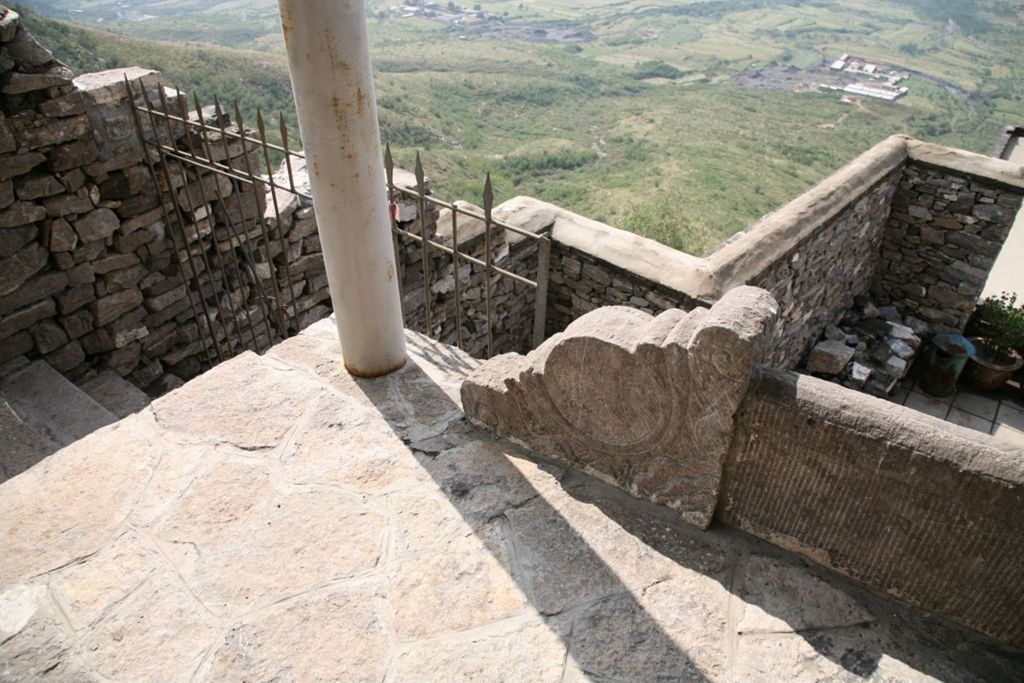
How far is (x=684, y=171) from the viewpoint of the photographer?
29344 mm

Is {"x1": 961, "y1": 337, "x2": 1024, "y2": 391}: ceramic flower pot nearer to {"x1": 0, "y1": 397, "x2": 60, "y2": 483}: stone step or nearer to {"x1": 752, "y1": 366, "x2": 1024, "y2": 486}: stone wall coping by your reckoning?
{"x1": 752, "y1": 366, "x2": 1024, "y2": 486}: stone wall coping

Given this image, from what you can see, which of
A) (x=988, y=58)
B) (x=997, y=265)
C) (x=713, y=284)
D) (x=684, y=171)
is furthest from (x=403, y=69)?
(x=988, y=58)

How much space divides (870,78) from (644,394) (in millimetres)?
70650

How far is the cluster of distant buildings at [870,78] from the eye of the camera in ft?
173

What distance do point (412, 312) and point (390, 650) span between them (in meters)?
3.03

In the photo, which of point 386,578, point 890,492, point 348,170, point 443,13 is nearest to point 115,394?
point 348,170

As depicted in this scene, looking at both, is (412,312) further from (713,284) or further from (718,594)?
(718,594)

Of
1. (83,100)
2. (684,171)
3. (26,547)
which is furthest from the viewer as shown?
(684,171)

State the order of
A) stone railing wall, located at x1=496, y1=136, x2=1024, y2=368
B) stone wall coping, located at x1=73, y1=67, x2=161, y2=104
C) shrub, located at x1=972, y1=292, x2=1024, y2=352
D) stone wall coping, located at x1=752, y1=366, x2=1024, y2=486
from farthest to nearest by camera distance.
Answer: shrub, located at x1=972, y1=292, x2=1024, y2=352, stone railing wall, located at x1=496, y1=136, x2=1024, y2=368, stone wall coping, located at x1=73, y1=67, x2=161, y2=104, stone wall coping, located at x1=752, y1=366, x2=1024, y2=486

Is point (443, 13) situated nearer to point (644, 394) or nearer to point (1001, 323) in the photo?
point (1001, 323)

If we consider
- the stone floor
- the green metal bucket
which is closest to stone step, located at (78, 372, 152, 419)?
the stone floor

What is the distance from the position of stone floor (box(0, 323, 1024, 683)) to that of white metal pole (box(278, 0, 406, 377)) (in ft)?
1.45

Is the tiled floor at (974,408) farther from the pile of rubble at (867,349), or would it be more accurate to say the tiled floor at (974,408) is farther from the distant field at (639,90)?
the distant field at (639,90)

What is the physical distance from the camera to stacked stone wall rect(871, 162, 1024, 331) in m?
6.45
